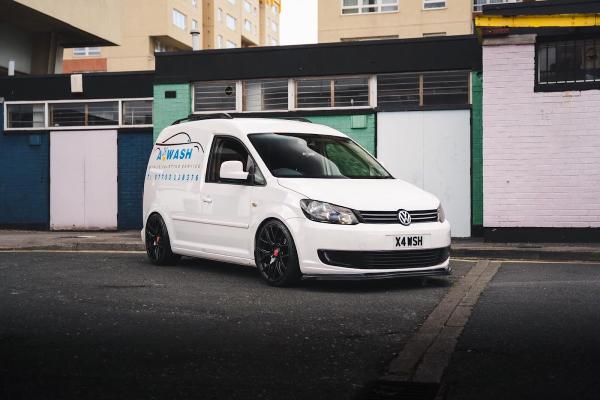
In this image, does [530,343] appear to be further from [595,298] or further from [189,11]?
[189,11]

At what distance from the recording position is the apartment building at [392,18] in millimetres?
42062

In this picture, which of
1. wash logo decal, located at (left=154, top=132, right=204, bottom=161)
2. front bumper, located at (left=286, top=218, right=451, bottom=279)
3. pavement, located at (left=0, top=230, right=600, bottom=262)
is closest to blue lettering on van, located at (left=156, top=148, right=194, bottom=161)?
wash logo decal, located at (left=154, top=132, right=204, bottom=161)

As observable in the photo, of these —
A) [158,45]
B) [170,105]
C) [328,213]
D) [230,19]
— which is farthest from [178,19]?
[328,213]

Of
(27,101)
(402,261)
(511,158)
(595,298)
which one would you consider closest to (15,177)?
(27,101)

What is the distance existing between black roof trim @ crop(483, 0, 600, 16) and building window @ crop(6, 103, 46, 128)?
429 inches

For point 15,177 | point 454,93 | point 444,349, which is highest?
point 454,93

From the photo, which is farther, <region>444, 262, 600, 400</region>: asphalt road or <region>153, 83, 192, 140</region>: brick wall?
<region>153, 83, 192, 140</region>: brick wall

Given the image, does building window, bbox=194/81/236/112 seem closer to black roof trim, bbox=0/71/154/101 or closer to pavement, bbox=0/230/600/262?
black roof trim, bbox=0/71/154/101

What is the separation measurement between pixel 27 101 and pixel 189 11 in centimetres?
4680

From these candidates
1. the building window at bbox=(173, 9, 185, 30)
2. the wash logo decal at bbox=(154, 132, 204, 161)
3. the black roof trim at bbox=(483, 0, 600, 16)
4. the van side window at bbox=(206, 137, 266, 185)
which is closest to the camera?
the van side window at bbox=(206, 137, 266, 185)

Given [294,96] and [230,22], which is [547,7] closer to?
[294,96]

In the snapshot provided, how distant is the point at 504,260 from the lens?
11.9 m

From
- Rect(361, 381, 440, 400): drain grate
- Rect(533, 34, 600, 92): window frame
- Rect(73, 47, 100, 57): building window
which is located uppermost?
Rect(73, 47, 100, 57): building window

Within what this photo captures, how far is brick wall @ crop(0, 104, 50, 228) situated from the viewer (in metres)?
20.0
